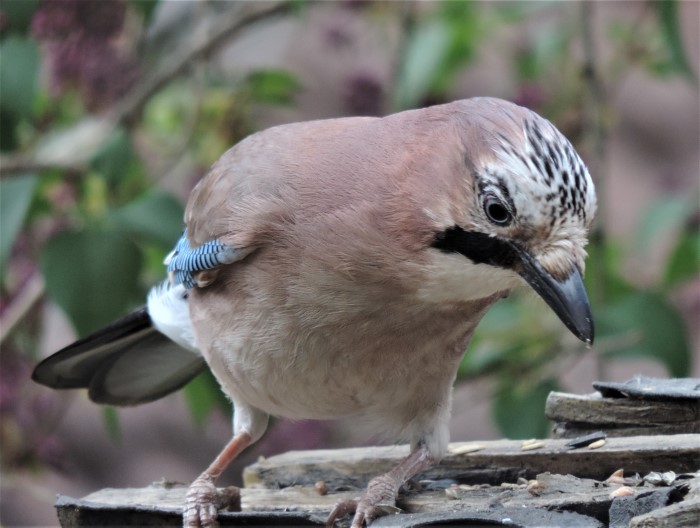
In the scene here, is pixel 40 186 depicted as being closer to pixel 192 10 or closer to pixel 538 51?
pixel 192 10

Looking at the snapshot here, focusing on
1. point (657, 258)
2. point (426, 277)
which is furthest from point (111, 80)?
point (657, 258)

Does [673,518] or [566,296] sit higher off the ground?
[566,296]

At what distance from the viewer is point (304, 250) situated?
7.90 ft

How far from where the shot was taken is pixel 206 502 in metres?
2.52

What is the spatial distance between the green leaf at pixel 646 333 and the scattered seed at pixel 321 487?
141 centimetres

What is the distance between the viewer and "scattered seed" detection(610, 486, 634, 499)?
79.1 inches

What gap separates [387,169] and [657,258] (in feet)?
13.1

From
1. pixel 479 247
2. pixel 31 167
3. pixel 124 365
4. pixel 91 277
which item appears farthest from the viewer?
pixel 31 167

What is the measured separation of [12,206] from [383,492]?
1.62 m

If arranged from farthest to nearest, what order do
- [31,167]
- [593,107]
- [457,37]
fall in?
[457,37] → [593,107] → [31,167]

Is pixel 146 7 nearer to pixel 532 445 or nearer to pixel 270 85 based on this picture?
pixel 270 85

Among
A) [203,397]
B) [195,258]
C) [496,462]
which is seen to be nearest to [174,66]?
[203,397]

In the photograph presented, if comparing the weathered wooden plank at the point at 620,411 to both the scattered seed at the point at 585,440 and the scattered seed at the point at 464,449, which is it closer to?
the scattered seed at the point at 585,440

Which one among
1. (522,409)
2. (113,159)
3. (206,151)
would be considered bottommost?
(522,409)
